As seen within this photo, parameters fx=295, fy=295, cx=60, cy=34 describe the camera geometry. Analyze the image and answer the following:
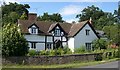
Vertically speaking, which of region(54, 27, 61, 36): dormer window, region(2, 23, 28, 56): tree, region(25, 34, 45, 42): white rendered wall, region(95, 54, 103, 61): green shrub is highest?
region(54, 27, 61, 36): dormer window

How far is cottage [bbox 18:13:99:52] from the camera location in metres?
43.3

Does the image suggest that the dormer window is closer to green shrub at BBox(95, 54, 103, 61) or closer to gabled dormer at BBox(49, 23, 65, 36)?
gabled dormer at BBox(49, 23, 65, 36)

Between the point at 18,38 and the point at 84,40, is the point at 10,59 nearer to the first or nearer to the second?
the point at 18,38

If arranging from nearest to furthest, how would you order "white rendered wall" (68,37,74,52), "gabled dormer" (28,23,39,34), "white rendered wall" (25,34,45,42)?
1. "white rendered wall" (25,34,45,42)
2. "gabled dormer" (28,23,39,34)
3. "white rendered wall" (68,37,74,52)

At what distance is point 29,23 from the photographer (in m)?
44.8

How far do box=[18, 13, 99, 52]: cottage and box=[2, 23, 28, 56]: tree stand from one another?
11657mm

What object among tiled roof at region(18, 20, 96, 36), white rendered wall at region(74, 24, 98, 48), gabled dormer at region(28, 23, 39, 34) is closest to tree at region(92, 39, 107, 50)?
white rendered wall at region(74, 24, 98, 48)

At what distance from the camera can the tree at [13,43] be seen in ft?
96.5

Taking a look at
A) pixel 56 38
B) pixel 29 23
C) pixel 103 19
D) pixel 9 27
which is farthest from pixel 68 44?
pixel 103 19

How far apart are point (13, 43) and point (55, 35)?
15.5 meters

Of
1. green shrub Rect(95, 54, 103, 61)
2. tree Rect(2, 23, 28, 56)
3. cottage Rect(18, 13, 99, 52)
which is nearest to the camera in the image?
tree Rect(2, 23, 28, 56)

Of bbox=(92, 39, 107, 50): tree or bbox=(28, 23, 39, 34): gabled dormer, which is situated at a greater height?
bbox=(28, 23, 39, 34): gabled dormer

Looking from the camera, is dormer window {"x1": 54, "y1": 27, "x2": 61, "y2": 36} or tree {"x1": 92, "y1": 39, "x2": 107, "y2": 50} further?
dormer window {"x1": 54, "y1": 27, "x2": 61, "y2": 36}

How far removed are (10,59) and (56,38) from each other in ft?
56.9
